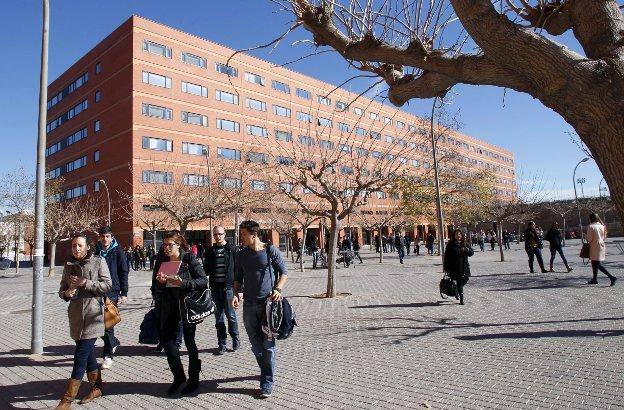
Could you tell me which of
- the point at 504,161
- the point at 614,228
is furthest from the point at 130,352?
the point at 504,161

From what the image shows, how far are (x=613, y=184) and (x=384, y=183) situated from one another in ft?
30.5

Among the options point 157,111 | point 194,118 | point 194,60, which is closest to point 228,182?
point 157,111

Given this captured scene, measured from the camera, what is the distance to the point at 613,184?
271 centimetres

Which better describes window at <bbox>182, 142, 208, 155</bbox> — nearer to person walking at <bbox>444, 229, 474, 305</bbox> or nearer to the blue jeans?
person walking at <bbox>444, 229, 474, 305</bbox>

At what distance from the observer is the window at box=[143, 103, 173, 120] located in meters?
40.4

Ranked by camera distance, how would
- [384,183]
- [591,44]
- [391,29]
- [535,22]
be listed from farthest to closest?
1. [384,183]
2. [391,29]
3. [535,22]
4. [591,44]

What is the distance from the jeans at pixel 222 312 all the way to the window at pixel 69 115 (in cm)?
4706

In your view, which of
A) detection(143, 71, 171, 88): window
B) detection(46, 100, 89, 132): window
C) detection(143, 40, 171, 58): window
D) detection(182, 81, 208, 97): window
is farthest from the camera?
detection(46, 100, 89, 132): window

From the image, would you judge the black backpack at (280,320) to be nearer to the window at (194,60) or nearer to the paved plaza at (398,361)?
the paved plaza at (398,361)

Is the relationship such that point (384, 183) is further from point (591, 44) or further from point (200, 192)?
point (200, 192)

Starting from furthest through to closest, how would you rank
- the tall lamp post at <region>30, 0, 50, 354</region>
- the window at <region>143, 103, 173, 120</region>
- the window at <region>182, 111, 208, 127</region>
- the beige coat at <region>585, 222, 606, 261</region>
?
1. the window at <region>182, 111, 208, 127</region>
2. the window at <region>143, 103, 173, 120</region>
3. the beige coat at <region>585, 222, 606, 261</region>
4. the tall lamp post at <region>30, 0, 50, 354</region>

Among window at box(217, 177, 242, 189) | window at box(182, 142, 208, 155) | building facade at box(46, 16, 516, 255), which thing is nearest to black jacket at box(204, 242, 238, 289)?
window at box(217, 177, 242, 189)

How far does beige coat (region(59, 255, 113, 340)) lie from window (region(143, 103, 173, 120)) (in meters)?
38.7

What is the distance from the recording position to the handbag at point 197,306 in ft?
15.3
